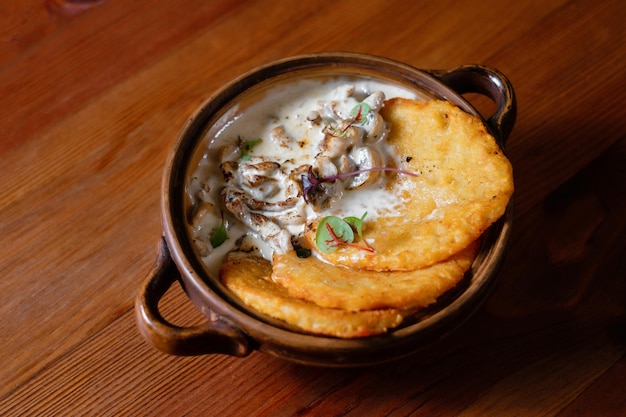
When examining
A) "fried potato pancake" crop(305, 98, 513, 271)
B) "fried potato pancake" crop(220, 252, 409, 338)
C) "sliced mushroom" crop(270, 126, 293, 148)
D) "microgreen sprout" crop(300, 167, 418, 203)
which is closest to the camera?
"fried potato pancake" crop(220, 252, 409, 338)

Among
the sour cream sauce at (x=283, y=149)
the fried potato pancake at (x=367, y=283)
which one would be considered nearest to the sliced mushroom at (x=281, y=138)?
the sour cream sauce at (x=283, y=149)

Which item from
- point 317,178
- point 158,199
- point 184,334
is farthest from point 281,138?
point 184,334

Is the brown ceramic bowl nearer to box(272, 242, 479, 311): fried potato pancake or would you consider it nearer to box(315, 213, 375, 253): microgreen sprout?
box(272, 242, 479, 311): fried potato pancake

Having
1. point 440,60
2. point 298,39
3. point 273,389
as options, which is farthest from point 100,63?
point 273,389

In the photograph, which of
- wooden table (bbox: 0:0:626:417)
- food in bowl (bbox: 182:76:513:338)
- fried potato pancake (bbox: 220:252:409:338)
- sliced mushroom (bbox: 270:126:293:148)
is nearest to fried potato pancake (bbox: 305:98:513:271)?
food in bowl (bbox: 182:76:513:338)

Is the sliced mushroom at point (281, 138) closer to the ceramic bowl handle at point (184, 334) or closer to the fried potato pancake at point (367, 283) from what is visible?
the fried potato pancake at point (367, 283)
